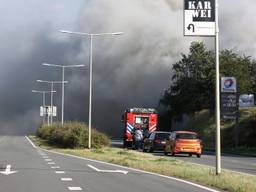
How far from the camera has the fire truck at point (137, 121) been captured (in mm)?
54281

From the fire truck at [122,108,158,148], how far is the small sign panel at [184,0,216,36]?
34442mm

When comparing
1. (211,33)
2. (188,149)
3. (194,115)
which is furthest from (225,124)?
(211,33)

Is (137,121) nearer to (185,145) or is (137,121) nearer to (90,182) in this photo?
(185,145)

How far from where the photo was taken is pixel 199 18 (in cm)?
1997

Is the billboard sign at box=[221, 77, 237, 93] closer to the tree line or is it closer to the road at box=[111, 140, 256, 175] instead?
the road at box=[111, 140, 256, 175]

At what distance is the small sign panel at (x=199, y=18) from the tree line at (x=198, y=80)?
2044 inches

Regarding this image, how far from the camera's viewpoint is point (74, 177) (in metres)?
20.2

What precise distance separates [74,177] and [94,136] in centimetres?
2925

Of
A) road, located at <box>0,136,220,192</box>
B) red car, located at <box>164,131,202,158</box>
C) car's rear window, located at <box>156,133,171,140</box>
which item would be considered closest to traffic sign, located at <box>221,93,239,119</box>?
car's rear window, located at <box>156,133,171,140</box>

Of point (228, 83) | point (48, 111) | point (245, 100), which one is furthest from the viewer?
point (48, 111)

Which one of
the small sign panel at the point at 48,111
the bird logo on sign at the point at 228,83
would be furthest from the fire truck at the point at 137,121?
the small sign panel at the point at 48,111

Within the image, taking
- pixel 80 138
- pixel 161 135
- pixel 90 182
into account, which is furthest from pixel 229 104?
pixel 90 182

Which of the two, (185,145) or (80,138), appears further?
(80,138)

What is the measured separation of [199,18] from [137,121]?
1381 inches
